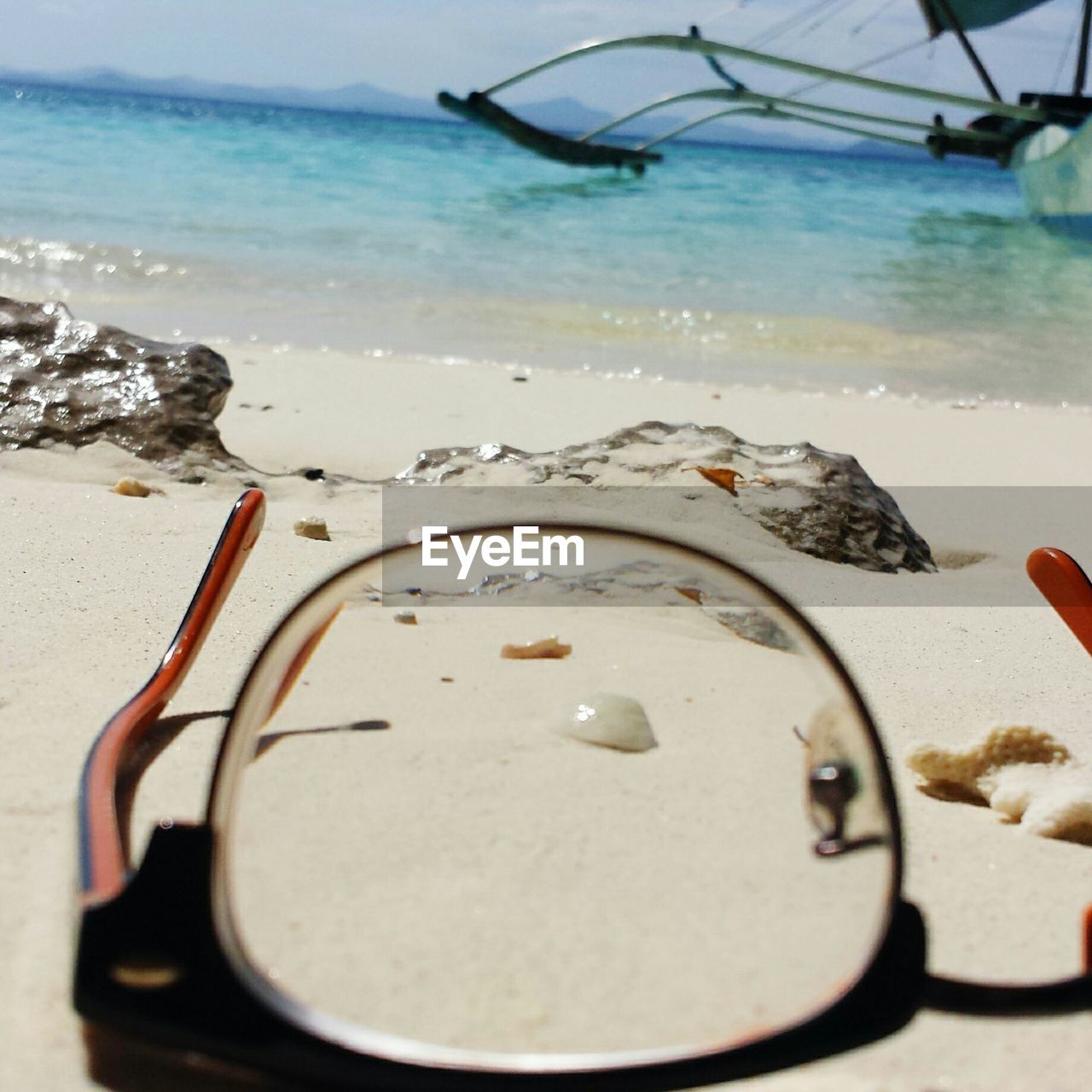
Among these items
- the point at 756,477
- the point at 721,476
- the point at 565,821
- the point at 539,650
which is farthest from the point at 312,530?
the point at 565,821

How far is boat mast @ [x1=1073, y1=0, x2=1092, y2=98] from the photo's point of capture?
1559 centimetres

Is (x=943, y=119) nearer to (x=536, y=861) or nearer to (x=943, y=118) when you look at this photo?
(x=943, y=118)

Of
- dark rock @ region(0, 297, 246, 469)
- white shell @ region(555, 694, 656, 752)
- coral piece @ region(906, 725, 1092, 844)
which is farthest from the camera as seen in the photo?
dark rock @ region(0, 297, 246, 469)

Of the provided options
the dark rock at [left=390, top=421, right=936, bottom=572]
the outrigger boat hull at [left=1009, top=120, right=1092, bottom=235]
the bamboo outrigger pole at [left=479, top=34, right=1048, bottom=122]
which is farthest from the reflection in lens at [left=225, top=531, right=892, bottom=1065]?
the outrigger boat hull at [left=1009, top=120, right=1092, bottom=235]

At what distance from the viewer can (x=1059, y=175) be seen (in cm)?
1541

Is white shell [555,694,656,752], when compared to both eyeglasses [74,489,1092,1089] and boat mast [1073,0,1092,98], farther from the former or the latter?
boat mast [1073,0,1092,98]

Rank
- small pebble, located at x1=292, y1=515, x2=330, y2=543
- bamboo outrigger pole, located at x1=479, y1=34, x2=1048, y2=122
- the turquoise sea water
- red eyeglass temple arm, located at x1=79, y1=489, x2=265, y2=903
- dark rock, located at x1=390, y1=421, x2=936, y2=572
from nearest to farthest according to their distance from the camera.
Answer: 1. red eyeglass temple arm, located at x1=79, y1=489, x2=265, y2=903
2. small pebble, located at x1=292, y1=515, x2=330, y2=543
3. dark rock, located at x1=390, y1=421, x2=936, y2=572
4. the turquoise sea water
5. bamboo outrigger pole, located at x1=479, y1=34, x2=1048, y2=122

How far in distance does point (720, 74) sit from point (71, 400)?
10.4 metres

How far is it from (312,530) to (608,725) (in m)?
1.37

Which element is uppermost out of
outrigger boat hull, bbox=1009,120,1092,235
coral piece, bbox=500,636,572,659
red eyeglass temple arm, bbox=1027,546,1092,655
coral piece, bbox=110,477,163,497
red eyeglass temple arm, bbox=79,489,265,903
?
A: outrigger boat hull, bbox=1009,120,1092,235

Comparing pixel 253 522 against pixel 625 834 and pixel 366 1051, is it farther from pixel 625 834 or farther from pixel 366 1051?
pixel 366 1051

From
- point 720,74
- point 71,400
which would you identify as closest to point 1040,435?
point 71,400

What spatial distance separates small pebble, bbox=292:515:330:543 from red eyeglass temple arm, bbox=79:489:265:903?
36.5 inches

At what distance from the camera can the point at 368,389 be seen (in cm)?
477
